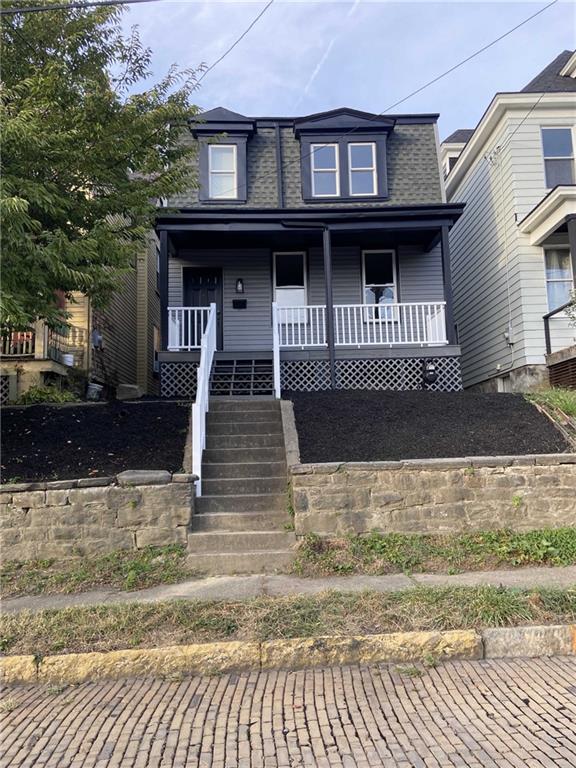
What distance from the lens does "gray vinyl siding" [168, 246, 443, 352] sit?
13773 millimetres

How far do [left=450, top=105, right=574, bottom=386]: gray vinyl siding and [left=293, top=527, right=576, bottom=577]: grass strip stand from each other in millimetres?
7021

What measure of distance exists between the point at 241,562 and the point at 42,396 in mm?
5917

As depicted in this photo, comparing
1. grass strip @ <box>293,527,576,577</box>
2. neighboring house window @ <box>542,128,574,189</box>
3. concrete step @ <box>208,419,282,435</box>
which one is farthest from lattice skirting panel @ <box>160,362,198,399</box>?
neighboring house window @ <box>542,128,574,189</box>

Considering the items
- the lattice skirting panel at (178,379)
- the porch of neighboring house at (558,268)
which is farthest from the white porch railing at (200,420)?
the porch of neighboring house at (558,268)

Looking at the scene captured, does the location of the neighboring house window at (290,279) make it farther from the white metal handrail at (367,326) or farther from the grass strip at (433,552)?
the grass strip at (433,552)

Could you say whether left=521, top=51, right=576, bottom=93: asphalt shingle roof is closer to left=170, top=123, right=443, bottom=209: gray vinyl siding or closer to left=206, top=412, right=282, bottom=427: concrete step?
left=170, top=123, right=443, bottom=209: gray vinyl siding

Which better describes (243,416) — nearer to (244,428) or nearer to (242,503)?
(244,428)

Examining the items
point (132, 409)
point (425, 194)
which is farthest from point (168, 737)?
point (425, 194)

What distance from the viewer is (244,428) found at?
7.96 metres

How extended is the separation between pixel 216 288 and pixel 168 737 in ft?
38.9

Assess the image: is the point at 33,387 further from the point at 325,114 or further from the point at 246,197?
the point at 325,114

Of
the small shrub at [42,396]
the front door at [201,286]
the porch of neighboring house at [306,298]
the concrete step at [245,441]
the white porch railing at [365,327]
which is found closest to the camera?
the concrete step at [245,441]

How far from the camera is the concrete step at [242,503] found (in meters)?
6.33

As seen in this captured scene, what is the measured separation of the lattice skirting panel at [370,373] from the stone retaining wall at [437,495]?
545 cm
